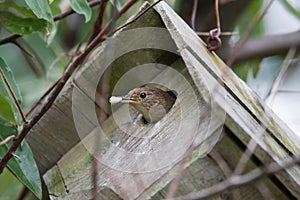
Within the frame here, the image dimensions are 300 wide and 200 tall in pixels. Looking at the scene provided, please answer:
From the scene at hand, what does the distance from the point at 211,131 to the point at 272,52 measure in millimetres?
1535


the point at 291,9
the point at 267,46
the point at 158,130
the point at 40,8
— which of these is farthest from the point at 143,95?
the point at 267,46

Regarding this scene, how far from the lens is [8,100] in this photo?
1782mm

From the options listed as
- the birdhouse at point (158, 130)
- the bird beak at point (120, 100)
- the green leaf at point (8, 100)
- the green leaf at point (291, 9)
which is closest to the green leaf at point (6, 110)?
the green leaf at point (8, 100)

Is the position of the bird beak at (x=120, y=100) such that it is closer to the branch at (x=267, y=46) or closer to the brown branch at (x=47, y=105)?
the brown branch at (x=47, y=105)

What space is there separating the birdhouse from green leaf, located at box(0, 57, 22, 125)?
0.41 ft

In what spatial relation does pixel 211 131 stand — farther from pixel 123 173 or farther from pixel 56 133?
pixel 56 133

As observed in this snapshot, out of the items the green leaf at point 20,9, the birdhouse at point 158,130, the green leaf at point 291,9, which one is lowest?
the green leaf at point 291,9

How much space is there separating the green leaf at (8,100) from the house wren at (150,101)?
216 mm

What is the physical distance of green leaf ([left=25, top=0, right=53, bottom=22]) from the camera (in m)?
1.71

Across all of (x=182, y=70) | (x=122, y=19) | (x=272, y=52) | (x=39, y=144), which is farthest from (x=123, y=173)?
(x=272, y=52)

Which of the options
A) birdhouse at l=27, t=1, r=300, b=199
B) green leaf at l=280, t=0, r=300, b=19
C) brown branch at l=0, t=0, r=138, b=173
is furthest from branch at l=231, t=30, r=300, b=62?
brown branch at l=0, t=0, r=138, b=173

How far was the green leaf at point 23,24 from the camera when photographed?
1.96 m

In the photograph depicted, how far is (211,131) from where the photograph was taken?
145 cm

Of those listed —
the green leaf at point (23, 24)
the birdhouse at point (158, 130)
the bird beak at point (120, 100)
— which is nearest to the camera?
the birdhouse at point (158, 130)
